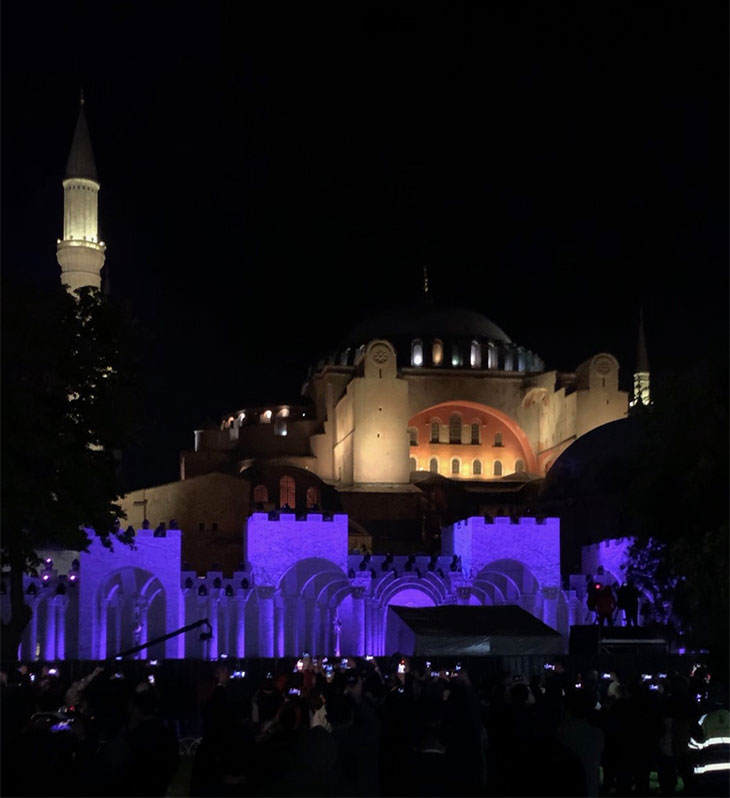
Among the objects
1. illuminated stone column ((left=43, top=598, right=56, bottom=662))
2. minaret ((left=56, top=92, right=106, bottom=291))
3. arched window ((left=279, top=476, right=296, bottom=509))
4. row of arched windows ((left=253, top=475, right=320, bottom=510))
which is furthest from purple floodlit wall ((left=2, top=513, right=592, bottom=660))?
arched window ((left=279, top=476, right=296, bottom=509))

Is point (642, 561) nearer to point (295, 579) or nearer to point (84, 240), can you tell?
point (295, 579)

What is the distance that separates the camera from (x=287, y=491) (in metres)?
57.7

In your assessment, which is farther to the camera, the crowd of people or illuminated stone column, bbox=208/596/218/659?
illuminated stone column, bbox=208/596/218/659

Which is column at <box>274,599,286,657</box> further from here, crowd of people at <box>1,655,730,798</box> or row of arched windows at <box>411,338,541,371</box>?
row of arched windows at <box>411,338,541,371</box>

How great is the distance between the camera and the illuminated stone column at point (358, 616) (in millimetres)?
41062

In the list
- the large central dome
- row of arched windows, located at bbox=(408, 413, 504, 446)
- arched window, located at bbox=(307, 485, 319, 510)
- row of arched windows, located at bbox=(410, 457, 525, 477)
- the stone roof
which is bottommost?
arched window, located at bbox=(307, 485, 319, 510)

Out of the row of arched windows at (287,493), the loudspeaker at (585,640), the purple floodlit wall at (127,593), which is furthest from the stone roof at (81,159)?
the loudspeaker at (585,640)

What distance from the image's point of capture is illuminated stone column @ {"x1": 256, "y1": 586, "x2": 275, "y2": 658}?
1588 inches

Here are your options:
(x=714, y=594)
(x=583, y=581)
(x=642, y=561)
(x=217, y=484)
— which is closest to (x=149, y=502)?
(x=217, y=484)

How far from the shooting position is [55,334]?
75.2ft

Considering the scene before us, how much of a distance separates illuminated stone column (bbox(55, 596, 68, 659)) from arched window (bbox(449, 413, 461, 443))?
3153 centimetres

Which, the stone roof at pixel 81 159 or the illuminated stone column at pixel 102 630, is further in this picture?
the stone roof at pixel 81 159

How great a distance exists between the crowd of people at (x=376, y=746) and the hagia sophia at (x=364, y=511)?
16.4 metres

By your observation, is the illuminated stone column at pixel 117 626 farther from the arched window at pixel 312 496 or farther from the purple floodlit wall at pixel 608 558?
the arched window at pixel 312 496
